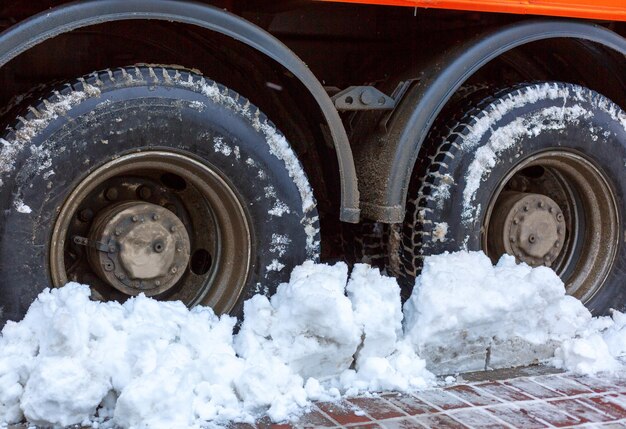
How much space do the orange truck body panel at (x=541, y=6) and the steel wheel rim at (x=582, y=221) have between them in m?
0.70

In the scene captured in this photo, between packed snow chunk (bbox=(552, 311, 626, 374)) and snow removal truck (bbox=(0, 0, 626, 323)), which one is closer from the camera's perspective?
snow removal truck (bbox=(0, 0, 626, 323))

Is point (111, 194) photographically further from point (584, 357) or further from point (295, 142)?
point (584, 357)

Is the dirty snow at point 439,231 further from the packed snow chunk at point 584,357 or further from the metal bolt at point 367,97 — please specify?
the packed snow chunk at point 584,357

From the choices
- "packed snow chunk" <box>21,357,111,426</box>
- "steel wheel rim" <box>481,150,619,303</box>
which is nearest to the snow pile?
"packed snow chunk" <box>21,357,111,426</box>

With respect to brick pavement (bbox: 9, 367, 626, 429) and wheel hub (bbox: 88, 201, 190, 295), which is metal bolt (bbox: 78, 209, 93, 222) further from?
brick pavement (bbox: 9, 367, 626, 429)

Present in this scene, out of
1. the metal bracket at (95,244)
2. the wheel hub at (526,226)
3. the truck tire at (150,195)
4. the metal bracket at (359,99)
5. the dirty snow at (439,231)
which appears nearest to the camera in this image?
the truck tire at (150,195)

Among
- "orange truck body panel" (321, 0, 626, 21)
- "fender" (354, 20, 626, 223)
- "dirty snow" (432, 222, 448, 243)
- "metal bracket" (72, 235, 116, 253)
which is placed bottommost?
"metal bracket" (72, 235, 116, 253)

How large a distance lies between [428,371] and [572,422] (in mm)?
624

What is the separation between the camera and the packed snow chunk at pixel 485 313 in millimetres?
3543

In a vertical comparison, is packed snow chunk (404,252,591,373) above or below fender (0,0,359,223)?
below

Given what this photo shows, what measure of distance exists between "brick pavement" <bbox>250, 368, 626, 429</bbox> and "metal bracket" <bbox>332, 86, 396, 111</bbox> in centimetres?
121

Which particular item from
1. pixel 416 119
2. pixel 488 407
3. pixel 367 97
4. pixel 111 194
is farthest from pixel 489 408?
pixel 111 194

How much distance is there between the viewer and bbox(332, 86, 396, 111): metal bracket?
3.66 metres

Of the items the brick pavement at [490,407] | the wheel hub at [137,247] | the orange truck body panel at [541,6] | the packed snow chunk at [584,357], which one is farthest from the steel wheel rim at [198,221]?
the packed snow chunk at [584,357]
